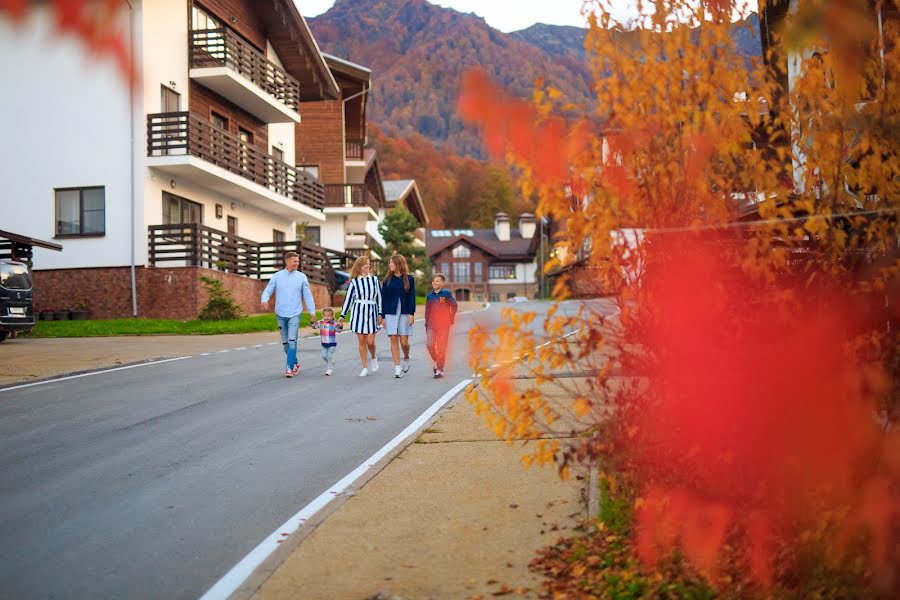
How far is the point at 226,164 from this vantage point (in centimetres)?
3155

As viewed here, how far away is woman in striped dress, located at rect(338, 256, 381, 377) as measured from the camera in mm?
15055

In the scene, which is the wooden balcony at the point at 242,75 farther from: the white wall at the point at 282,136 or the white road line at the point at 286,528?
the white road line at the point at 286,528

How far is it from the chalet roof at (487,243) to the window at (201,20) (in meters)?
70.6

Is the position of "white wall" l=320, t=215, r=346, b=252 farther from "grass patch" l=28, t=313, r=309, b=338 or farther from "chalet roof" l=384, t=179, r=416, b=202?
"grass patch" l=28, t=313, r=309, b=338

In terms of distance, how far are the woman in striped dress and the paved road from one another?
2.39 feet

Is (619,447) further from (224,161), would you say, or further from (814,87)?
(224,161)

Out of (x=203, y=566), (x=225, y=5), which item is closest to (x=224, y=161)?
(x=225, y=5)

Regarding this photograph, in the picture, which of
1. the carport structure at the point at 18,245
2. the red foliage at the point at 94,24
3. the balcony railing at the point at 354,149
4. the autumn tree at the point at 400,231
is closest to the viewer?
the red foliage at the point at 94,24

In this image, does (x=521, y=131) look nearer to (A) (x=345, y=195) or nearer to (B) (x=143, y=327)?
(B) (x=143, y=327)

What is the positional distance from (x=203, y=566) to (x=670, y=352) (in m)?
2.73

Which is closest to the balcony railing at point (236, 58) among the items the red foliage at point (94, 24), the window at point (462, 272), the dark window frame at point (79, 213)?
the dark window frame at point (79, 213)

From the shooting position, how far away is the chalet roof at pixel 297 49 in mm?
35031

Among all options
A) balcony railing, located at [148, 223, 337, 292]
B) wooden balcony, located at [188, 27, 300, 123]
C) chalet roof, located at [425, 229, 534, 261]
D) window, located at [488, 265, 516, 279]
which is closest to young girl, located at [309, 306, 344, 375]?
balcony railing, located at [148, 223, 337, 292]

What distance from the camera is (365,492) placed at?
6.95 m
